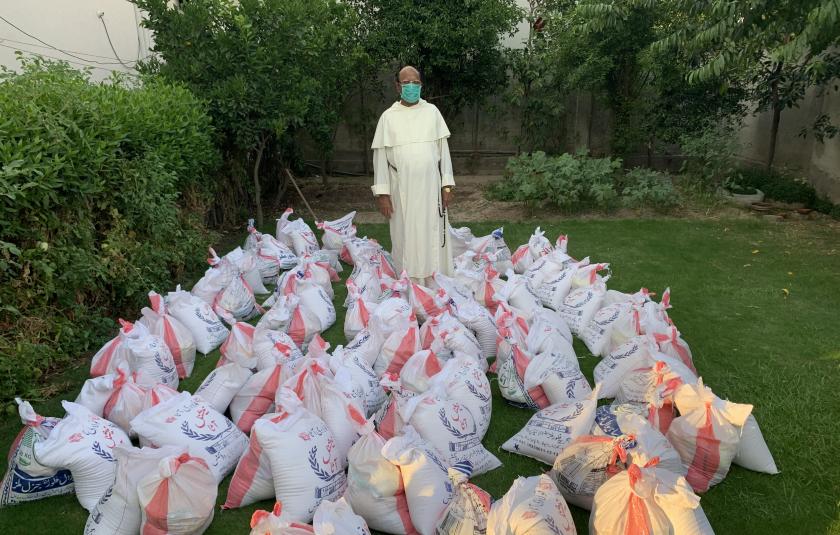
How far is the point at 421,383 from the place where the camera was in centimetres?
286

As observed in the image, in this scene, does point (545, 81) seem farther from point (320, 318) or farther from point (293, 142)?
point (320, 318)

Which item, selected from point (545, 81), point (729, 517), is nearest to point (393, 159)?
point (729, 517)

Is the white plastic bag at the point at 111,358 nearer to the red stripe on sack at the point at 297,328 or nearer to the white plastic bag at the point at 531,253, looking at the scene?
the red stripe on sack at the point at 297,328

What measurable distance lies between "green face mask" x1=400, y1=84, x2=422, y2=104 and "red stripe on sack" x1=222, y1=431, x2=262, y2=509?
279cm

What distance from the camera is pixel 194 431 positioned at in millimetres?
2482

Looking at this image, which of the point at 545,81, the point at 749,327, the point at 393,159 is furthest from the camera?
the point at 545,81

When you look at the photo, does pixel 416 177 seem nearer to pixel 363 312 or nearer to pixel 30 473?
pixel 363 312

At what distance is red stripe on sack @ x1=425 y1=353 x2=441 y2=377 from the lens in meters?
2.88

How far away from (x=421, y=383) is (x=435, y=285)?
1686 mm

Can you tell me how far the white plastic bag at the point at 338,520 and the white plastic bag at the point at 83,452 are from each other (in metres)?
1.04

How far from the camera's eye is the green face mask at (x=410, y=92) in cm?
426

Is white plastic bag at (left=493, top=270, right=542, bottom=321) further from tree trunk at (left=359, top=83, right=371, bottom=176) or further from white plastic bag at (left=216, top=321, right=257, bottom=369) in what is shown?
tree trunk at (left=359, top=83, right=371, bottom=176)

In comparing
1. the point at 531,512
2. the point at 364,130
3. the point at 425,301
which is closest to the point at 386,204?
the point at 425,301

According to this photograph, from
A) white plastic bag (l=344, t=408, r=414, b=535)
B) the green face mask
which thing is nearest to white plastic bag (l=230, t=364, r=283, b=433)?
white plastic bag (l=344, t=408, r=414, b=535)
